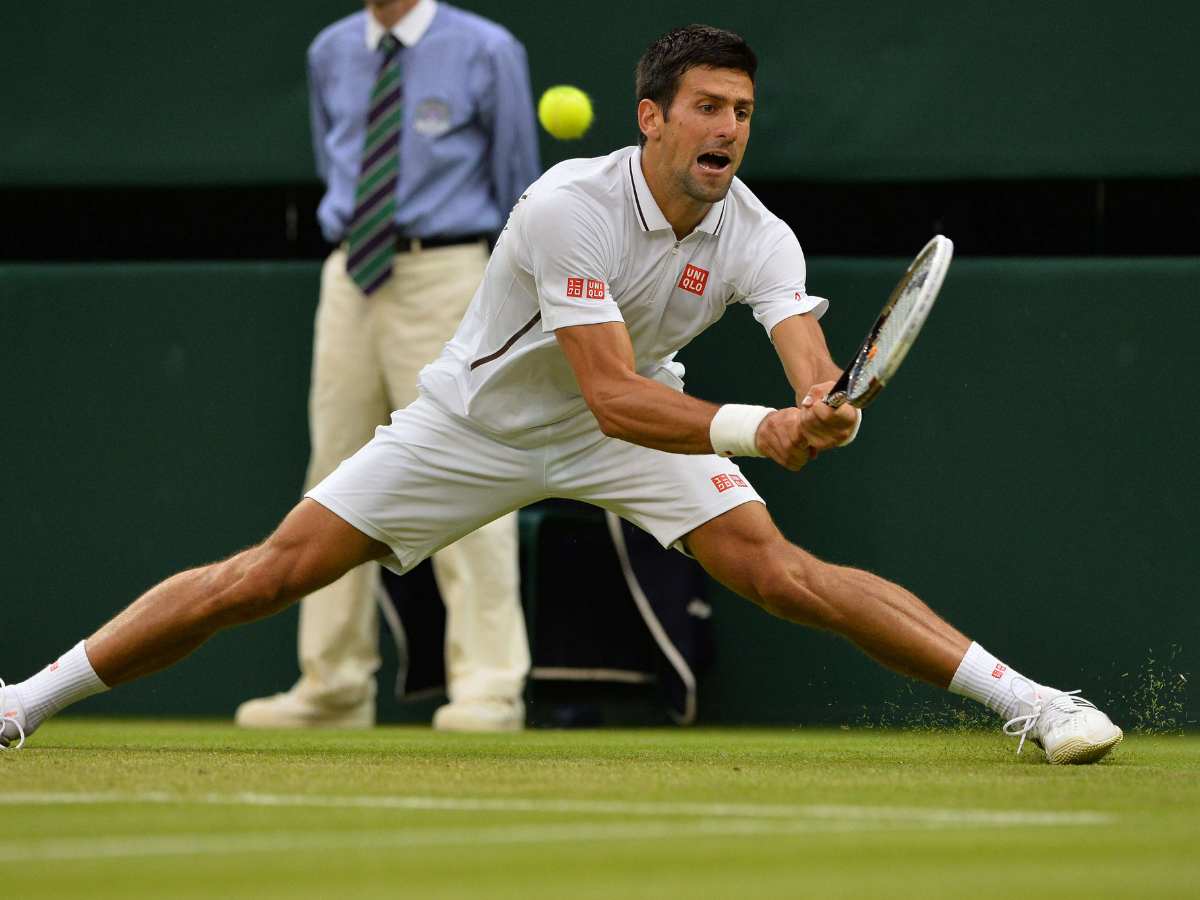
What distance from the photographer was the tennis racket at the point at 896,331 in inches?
144

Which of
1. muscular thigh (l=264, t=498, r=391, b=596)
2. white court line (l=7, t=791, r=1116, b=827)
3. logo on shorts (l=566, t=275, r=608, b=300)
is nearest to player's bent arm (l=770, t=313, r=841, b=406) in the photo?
logo on shorts (l=566, t=275, r=608, b=300)

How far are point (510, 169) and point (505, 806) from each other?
3.36 meters

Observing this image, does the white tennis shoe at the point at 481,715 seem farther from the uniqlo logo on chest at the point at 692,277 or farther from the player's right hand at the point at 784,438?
the player's right hand at the point at 784,438

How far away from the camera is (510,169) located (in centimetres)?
637

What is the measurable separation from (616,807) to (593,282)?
1351 millimetres

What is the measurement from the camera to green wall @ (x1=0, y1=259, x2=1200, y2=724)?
6.24 metres

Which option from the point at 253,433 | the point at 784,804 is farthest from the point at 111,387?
the point at 784,804

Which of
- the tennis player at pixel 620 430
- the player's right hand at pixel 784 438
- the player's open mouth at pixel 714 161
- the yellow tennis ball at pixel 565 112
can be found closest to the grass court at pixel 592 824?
the tennis player at pixel 620 430

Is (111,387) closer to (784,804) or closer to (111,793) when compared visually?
(111,793)

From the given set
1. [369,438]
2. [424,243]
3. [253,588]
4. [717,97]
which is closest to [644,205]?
[717,97]

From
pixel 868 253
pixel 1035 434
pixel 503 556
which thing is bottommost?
pixel 503 556

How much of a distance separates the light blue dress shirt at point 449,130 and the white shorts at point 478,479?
1.79 meters

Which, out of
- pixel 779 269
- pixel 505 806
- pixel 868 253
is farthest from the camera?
pixel 868 253

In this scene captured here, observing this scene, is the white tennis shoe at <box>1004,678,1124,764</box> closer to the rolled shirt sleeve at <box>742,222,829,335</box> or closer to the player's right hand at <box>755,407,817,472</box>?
the player's right hand at <box>755,407,817,472</box>
